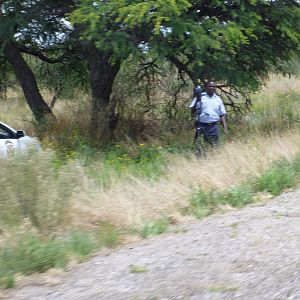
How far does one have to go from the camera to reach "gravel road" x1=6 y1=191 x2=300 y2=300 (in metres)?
4.66

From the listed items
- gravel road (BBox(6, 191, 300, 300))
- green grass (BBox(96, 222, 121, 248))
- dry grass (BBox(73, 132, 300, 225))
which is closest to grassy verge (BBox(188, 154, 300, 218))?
dry grass (BBox(73, 132, 300, 225))

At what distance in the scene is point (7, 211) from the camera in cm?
637

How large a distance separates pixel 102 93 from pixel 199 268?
1124 cm

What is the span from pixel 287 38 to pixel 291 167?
17.6ft

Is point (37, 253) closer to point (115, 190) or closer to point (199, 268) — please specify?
point (199, 268)

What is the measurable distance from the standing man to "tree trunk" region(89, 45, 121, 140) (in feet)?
12.0

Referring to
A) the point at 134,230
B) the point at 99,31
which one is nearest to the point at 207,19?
the point at 99,31

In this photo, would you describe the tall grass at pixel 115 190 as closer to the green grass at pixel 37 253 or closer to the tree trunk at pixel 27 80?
the green grass at pixel 37 253

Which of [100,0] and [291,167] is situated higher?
[100,0]

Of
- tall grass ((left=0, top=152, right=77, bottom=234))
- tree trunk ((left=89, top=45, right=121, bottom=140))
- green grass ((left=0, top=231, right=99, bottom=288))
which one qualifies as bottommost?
green grass ((left=0, top=231, right=99, bottom=288))

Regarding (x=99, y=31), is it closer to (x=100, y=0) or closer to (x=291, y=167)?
(x=100, y=0)

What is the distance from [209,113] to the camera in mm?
11641

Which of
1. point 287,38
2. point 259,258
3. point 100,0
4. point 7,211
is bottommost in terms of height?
point 259,258

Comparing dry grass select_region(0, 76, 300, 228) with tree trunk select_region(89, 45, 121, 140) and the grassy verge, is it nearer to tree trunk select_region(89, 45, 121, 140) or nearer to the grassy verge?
the grassy verge
